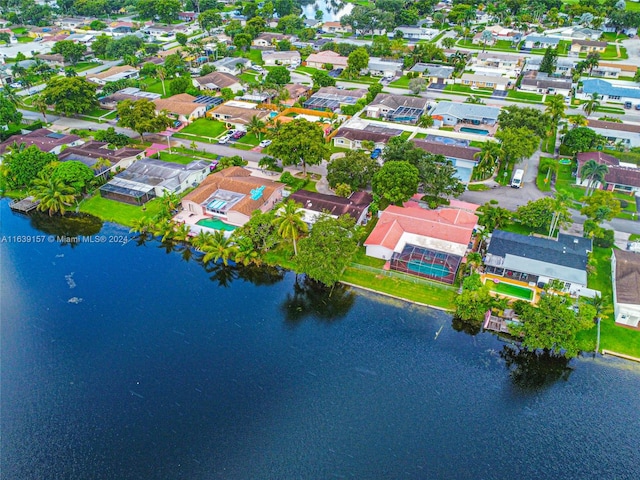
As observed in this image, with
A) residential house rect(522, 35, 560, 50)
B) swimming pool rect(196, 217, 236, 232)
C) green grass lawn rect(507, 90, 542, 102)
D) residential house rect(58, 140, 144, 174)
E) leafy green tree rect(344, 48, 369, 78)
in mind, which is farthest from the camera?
residential house rect(522, 35, 560, 50)

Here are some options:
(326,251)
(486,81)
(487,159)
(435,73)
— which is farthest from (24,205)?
(486,81)

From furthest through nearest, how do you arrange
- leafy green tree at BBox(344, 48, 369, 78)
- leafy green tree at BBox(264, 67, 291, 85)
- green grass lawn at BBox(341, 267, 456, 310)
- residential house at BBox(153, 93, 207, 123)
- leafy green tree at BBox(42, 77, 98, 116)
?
leafy green tree at BBox(344, 48, 369, 78) → leafy green tree at BBox(264, 67, 291, 85) → residential house at BBox(153, 93, 207, 123) → leafy green tree at BBox(42, 77, 98, 116) → green grass lawn at BBox(341, 267, 456, 310)

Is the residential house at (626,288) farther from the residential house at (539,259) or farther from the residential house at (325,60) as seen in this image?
the residential house at (325,60)

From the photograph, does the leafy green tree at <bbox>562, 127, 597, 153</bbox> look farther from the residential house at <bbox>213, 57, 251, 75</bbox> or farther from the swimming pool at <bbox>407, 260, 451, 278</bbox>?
the residential house at <bbox>213, 57, 251, 75</bbox>

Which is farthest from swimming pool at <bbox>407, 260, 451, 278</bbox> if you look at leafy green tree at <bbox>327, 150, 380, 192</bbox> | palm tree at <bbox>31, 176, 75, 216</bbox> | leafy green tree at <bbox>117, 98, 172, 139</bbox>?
leafy green tree at <bbox>117, 98, 172, 139</bbox>

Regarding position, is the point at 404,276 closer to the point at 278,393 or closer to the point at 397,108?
the point at 278,393

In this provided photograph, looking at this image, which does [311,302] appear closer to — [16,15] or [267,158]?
[267,158]
